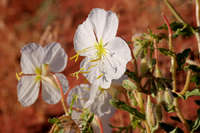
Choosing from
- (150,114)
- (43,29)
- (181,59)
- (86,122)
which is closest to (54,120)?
(86,122)

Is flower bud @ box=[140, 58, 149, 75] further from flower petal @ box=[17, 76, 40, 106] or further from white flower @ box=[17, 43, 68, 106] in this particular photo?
flower petal @ box=[17, 76, 40, 106]

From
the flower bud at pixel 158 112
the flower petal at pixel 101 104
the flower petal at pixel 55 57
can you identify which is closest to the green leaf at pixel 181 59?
the flower bud at pixel 158 112

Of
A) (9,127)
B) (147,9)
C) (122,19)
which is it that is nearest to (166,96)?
(9,127)

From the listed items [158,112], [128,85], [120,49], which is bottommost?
[158,112]

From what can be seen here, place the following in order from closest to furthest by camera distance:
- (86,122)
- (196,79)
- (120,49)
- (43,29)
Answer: (120,49) < (86,122) < (196,79) < (43,29)

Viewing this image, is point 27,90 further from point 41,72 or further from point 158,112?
point 158,112

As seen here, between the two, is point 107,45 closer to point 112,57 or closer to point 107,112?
point 112,57

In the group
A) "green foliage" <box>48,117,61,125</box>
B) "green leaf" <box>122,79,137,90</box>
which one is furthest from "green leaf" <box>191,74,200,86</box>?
"green foliage" <box>48,117,61,125</box>

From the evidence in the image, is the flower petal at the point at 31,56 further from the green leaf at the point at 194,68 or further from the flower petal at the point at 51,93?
the green leaf at the point at 194,68
